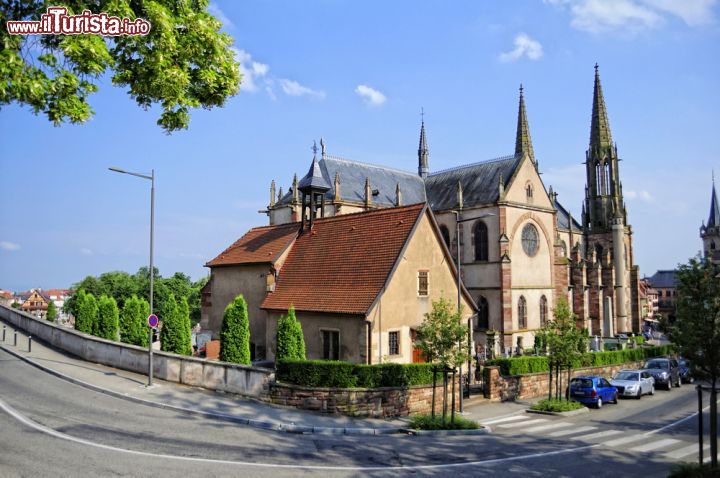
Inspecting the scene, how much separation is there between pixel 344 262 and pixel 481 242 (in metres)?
21.7

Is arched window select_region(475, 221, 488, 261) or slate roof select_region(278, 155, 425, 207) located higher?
slate roof select_region(278, 155, 425, 207)

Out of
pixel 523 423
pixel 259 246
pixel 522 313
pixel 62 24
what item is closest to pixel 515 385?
pixel 523 423

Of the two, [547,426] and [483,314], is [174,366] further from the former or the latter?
[483,314]

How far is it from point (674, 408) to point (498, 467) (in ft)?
53.7

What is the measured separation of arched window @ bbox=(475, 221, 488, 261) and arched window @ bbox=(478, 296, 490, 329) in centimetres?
355

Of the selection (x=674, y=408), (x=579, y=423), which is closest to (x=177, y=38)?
(x=579, y=423)

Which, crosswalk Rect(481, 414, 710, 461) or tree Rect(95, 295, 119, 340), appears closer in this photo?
crosswalk Rect(481, 414, 710, 461)

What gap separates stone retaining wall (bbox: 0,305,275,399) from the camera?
20.4 meters

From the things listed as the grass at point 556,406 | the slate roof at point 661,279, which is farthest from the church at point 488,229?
the slate roof at point 661,279

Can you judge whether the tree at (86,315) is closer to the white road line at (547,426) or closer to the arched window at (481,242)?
the white road line at (547,426)

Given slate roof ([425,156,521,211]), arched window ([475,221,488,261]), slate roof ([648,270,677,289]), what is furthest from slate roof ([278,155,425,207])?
slate roof ([648,270,677,289])

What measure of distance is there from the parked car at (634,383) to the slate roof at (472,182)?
1978 centimetres

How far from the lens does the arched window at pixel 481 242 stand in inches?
1807

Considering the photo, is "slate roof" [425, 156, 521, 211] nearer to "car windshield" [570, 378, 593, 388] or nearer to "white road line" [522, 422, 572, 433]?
"car windshield" [570, 378, 593, 388]
